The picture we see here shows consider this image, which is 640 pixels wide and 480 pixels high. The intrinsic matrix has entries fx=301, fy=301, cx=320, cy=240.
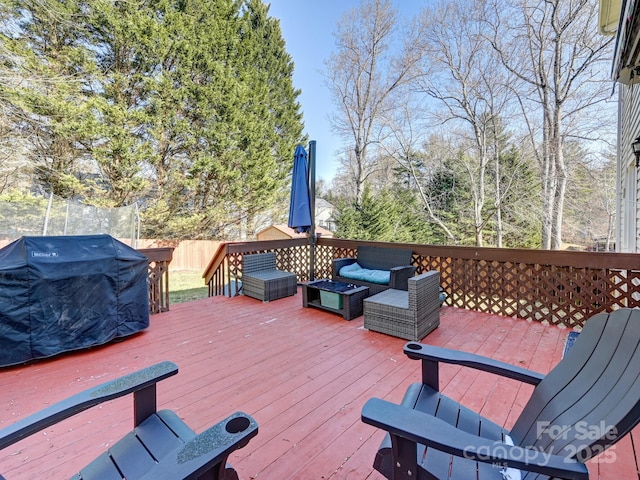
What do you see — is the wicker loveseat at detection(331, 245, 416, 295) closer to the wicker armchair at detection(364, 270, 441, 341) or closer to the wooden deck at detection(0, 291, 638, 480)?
the wicker armchair at detection(364, 270, 441, 341)

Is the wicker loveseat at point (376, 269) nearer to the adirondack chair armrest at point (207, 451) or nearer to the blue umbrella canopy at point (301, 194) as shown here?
the blue umbrella canopy at point (301, 194)

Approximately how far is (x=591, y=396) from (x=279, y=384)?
6.59 feet

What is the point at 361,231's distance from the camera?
12.2 m

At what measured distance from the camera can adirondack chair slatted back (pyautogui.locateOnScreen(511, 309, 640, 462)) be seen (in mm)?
889

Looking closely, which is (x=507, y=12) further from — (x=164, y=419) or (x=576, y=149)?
(x=164, y=419)

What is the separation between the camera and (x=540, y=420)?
1.24 metres

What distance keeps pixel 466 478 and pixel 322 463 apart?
0.83 m

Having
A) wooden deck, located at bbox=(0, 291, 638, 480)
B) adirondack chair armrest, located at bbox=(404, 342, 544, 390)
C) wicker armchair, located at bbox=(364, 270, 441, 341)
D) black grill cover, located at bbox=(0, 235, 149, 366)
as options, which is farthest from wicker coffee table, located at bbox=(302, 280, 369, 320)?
adirondack chair armrest, located at bbox=(404, 342, 544, 390)

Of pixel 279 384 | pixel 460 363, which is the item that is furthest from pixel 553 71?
pixel 279 384

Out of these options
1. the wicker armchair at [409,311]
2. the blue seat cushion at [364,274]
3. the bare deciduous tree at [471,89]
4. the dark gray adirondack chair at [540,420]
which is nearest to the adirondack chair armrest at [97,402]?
the dark gray adirondack chair at [540,420]

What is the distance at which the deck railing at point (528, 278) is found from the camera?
3562mm

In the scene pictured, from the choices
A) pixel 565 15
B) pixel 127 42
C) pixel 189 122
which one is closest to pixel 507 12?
pixel 565 15

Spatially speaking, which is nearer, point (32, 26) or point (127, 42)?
point (32, 26)

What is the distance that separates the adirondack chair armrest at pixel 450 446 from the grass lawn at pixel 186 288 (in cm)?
576
